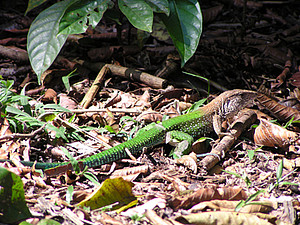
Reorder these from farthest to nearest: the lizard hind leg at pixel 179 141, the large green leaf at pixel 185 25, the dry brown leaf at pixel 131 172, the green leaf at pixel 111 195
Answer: the large green leaf at pixel 185 25 → the lizard hind leg at pixel 179 141 → the dry brown leaf at pixel 131 172 → the green leaf at pixel 111 195

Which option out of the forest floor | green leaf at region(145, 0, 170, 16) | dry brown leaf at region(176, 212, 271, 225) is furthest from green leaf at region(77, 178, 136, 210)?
green leaf at region(145, 0, 170, 16)

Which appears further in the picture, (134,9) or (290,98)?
(290,98)

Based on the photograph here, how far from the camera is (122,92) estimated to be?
5.23 metres

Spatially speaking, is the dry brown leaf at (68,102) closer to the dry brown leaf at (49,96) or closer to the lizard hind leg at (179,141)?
the dry brown leaf at (49,96)

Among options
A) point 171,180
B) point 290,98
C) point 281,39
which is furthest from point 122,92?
point 281,39

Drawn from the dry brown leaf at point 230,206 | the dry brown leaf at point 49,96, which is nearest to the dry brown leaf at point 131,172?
the dry brown leaf at point 230,206

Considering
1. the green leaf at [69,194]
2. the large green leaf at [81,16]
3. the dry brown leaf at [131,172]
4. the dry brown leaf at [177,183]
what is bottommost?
the dry brown leaf at [131,172]

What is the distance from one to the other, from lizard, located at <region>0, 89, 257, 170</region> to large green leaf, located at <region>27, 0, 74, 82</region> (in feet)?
4.59

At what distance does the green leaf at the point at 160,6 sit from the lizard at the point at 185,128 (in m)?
1.43

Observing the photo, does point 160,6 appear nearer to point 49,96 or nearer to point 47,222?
point 49,96

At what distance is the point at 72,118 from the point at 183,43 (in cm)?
181

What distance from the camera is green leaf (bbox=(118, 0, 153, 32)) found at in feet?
13.6

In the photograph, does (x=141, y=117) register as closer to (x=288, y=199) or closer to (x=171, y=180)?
(x=171, y=180)

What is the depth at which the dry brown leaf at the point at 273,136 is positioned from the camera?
3961 mm
